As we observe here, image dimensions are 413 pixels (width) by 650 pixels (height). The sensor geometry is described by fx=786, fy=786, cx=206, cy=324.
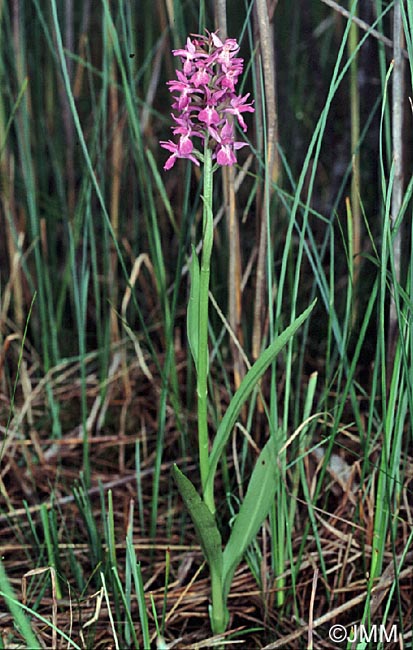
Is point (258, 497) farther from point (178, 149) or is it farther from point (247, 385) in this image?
point (178, 149)

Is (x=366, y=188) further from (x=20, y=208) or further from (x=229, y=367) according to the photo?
(x=20, y=208)

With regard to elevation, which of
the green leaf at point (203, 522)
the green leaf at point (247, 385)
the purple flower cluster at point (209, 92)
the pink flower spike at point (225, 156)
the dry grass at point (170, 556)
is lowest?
the dry grass at point (170, 556)

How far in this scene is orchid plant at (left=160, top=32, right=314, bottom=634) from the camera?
737 mm

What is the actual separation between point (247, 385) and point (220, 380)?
0.58 metres

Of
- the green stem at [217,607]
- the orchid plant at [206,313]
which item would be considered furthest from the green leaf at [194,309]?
the green stem at [217,607]

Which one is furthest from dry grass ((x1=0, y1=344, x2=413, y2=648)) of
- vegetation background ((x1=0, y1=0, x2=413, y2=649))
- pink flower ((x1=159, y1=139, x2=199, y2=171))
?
pink flower ((x1=159, y1=139, x2=199, y2=171))

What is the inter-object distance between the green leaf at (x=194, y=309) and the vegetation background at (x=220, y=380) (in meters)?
0.09

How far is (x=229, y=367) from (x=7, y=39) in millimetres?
715

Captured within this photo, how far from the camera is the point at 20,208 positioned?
1656 millimetres

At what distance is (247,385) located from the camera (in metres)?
0.78

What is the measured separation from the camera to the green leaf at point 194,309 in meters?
0.80

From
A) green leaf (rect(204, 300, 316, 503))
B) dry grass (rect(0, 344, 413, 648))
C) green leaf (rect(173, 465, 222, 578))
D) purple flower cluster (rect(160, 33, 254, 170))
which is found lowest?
dry grass (rect(0, 344, 413, 648))

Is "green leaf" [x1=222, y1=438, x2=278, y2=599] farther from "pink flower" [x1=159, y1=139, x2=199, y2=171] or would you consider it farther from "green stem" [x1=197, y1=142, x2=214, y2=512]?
"pink flower" [x1=159, y1=139, x2=199, y2=171]

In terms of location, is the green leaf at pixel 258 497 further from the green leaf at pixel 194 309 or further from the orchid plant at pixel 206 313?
the green leaf at pixel 194 309
